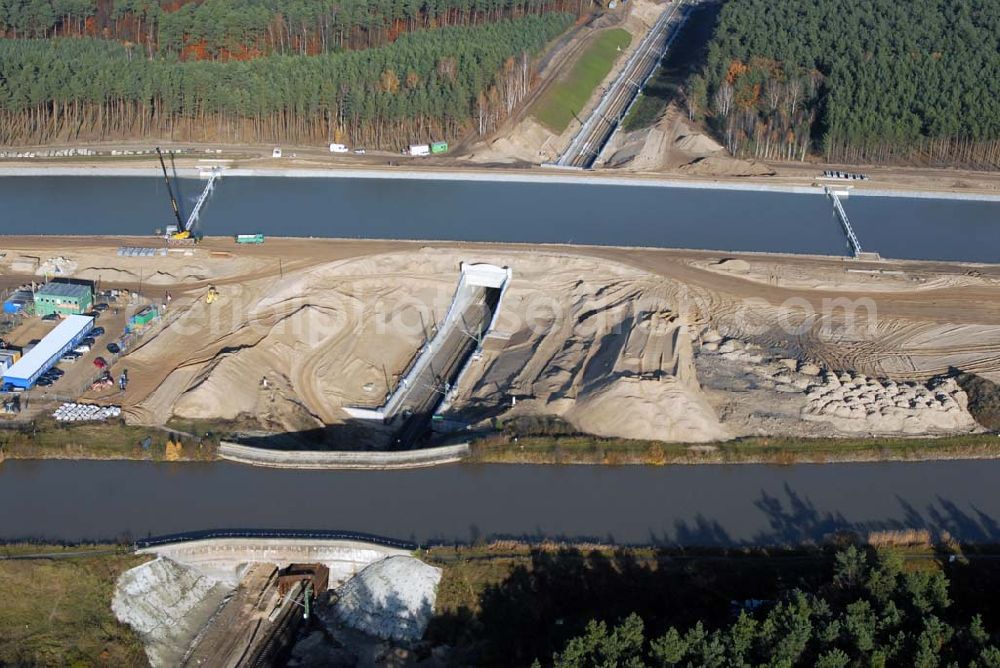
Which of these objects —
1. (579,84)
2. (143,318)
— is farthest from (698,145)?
(143,318)

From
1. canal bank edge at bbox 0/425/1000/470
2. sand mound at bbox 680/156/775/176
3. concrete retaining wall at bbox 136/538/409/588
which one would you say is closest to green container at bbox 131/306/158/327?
canal bank edge at bbox 0/425/1000/470

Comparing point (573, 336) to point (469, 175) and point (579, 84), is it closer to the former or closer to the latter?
point (469, 175)

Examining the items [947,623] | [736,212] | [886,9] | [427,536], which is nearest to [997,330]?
[736,212]

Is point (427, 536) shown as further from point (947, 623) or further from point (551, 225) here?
point (551, 225)

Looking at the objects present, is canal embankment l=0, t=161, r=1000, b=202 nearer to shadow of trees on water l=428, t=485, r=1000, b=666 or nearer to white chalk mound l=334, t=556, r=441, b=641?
shadow of trees on water l=428, t=485, r=1000, b=666

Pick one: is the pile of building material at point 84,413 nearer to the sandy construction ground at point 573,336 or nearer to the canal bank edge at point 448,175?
the sandy construction ground at point 573,336
